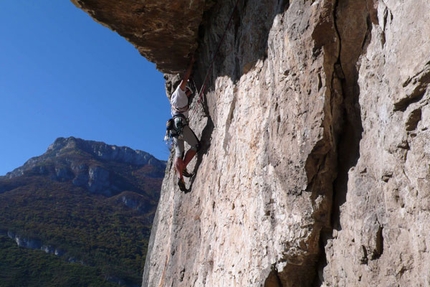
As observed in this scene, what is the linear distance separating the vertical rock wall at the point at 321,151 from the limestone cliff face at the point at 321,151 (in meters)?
0.01

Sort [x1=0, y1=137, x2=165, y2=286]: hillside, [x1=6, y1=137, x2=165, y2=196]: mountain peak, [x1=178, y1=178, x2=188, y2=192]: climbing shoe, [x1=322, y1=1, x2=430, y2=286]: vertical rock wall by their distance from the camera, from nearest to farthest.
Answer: [x1=322, y1=1, x2=430, y2=286]: vertical rock wall → [x1=178, y1=178, x2=188, y2=192]: climbing shoe → [x1=0, y1=137, x2=165, y2=286]: hillside → [x1=6, y1=137, x2=165, y2=196]: mountain peak

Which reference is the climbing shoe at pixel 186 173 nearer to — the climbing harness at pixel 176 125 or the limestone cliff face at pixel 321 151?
the climbing harness at pixel 176 125

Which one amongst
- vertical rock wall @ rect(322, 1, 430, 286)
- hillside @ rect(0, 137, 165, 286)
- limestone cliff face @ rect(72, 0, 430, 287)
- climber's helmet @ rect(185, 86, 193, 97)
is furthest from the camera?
hillside @ rect(0, 137, 165, 286)

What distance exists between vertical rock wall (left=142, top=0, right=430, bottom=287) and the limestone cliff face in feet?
0.04

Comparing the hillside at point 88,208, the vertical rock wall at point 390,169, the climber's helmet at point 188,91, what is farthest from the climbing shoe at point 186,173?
the hillside at point 88,208

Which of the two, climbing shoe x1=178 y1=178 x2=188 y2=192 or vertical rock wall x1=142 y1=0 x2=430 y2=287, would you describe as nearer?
vertical rock wall x1=142 y1=0 x2=430 y2=287

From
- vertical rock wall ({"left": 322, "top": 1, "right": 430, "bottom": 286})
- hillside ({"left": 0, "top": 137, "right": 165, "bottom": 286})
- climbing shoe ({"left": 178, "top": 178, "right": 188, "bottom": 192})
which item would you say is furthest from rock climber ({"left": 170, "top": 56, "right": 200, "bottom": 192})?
hillside ({"left": 0, "top": 137, "right": 165, "bottom": 286})

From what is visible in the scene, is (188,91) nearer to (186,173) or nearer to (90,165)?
(186,173)

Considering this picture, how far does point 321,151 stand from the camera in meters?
4.43

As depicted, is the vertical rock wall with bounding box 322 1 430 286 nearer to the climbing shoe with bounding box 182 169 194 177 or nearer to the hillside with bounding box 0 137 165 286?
the climbing shoe with bounding box 182 169 194 177

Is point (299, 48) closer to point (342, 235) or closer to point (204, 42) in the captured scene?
point (342, 235)

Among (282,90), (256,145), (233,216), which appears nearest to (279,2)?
(282,90)

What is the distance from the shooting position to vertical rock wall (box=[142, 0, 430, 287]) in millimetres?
3412

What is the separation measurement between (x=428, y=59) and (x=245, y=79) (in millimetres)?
3364
